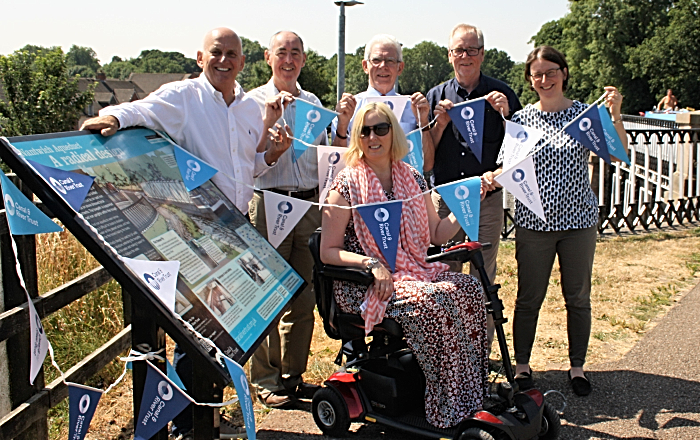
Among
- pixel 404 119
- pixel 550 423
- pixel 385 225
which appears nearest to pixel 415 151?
pixel 404 119

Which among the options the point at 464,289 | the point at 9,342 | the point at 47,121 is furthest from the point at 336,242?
the point at 47,121

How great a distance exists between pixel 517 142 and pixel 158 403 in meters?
2.76

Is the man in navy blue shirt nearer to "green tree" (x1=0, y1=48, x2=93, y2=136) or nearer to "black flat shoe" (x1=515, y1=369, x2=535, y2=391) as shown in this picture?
"black flat shoe" (x1=515, y1=369, x2=535, y2=391)

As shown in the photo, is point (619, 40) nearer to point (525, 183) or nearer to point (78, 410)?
point (525, 183)

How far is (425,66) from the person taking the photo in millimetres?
147125

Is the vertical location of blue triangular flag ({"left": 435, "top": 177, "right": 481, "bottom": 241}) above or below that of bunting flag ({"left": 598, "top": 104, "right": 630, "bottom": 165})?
below

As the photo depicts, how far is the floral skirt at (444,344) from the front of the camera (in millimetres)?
3258

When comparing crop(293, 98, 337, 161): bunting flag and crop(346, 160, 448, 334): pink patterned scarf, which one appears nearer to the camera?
crop(346, 160, 448, 334): pink patterned scarf

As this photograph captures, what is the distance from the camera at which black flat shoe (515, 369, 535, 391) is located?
3.69 m

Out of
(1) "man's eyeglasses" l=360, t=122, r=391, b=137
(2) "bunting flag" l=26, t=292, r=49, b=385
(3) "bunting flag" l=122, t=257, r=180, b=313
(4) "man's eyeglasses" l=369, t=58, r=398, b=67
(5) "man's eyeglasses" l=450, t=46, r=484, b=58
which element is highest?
(5) "man's eyeglasses" l=450, t=46, r=484, b=58

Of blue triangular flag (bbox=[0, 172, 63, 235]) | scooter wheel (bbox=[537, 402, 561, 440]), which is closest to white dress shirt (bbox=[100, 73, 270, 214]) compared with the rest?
blue triangular flag (bbox=[0, 172, 63, 235])

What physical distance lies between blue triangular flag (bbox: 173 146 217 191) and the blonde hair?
89cm

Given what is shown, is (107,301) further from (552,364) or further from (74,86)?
(74,86)

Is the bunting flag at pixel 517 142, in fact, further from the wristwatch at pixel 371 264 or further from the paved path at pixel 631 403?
the paved path at pixel 631 403
